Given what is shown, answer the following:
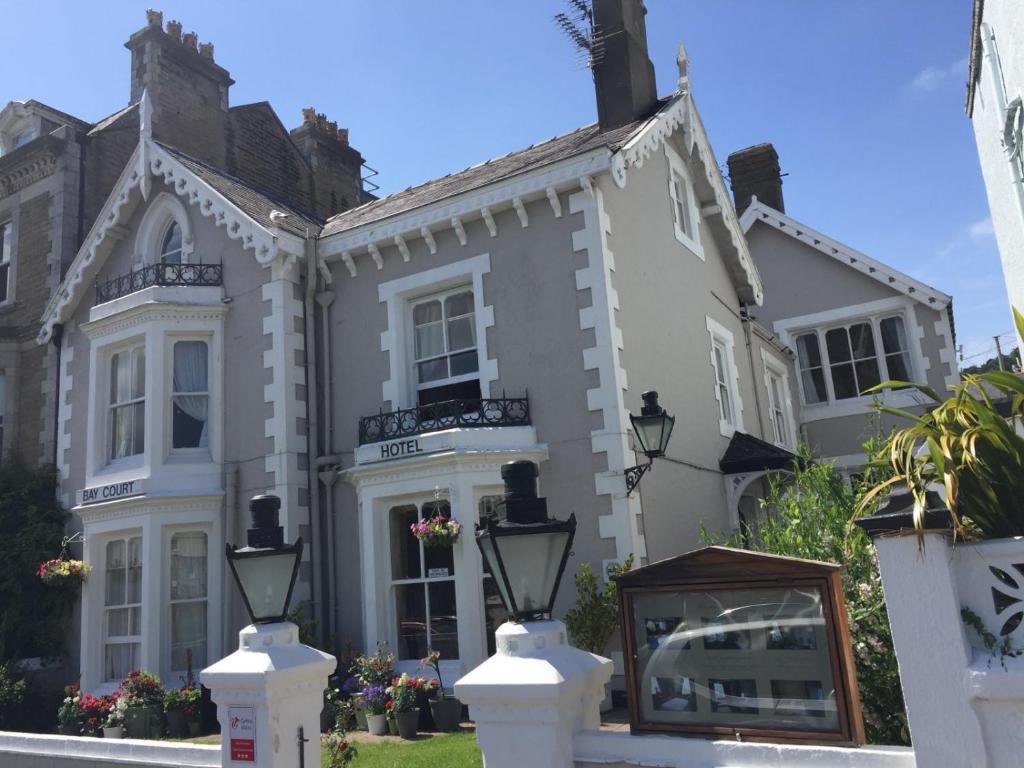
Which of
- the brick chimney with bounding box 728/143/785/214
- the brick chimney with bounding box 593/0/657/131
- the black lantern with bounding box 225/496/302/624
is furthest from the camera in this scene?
the brick chimney with bounding box 728/143/785/214

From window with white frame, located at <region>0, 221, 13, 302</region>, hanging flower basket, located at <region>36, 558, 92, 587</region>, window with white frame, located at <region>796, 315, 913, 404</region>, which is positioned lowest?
hanging flower basket, located at <region>36, 558, 92, 587</region>

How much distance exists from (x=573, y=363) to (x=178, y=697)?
21.6 ft

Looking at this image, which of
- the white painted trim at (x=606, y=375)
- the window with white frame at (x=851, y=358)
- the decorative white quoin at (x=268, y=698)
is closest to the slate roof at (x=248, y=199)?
the white painted trim at (x=606, y=375)

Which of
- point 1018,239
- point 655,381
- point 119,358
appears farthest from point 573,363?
point 119,358

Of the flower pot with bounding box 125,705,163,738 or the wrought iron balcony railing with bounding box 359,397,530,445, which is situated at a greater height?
the wrought iron balcony railing with bounding box 359,397,530,445

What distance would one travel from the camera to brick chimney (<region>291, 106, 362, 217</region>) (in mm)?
20906

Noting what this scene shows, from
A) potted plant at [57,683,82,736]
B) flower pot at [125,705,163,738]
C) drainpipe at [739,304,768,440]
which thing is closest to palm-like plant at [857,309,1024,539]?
flower pot at [125,705,163,738]

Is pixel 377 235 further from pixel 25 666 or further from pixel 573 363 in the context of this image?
pixel 25 666

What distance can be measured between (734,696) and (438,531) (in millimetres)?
6510

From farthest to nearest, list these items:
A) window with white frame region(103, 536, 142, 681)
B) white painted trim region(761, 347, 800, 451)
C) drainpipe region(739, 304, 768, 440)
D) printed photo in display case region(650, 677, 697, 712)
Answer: white painted trim region(761, 347, 800, 451) → drainpipe region(739, 304, 768, 440) → window with white frame region(103, 536, 142, 681) → printed photo in display case region(650, 677, 697, 712)

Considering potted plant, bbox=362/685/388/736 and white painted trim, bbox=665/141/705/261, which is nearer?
potted plant, bbox=362/685/388/736

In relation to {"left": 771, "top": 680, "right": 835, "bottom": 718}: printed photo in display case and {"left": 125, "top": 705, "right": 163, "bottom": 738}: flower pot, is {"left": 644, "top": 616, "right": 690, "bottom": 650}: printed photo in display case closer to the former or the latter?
{"left": 771, "top": 680, "right": 835, "bottom": 718}: printed photo in display case

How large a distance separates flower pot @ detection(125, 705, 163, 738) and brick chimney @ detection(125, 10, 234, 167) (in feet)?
37.6

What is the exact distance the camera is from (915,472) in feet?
12.7
